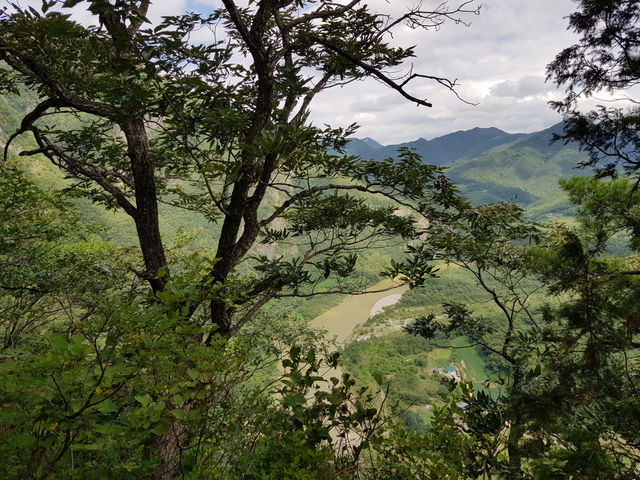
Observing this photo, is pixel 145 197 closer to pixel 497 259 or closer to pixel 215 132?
Result: pixel 215 132

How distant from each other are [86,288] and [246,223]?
3.42 metres

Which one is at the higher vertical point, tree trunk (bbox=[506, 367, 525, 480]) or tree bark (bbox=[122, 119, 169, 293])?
tree bark (bbox=[122, 119, 169, 293])

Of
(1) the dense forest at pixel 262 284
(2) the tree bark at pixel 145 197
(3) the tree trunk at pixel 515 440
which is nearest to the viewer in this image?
(1) the dense forest at pixel 262 284

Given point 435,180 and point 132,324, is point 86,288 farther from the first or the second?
point 435,180

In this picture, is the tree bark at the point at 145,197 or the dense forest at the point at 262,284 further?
the tree bark at the point at 145,197

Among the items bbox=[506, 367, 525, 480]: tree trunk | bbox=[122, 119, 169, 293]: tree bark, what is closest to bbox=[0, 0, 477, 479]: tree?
bbox=[122, 119, 169, 293]: tree bark

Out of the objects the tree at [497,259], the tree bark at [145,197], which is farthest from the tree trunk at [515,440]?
the tree bark at [145,197]

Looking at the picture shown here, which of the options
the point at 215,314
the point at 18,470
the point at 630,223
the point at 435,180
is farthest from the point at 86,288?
the point at 630,223

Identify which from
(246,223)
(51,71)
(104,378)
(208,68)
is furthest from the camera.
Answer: (246,223)

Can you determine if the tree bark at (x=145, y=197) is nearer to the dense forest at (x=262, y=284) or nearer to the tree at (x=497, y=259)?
the dense forest at (x=262, y=284)

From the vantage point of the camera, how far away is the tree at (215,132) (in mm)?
1870

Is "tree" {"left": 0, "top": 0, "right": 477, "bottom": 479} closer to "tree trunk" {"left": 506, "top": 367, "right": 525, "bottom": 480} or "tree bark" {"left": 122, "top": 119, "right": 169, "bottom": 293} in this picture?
"tree bark" {"left": 122, "top": 119, "right": 169, "bottom": 293}

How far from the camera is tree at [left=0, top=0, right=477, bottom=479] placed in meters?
1.87

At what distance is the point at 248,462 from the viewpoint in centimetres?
182
